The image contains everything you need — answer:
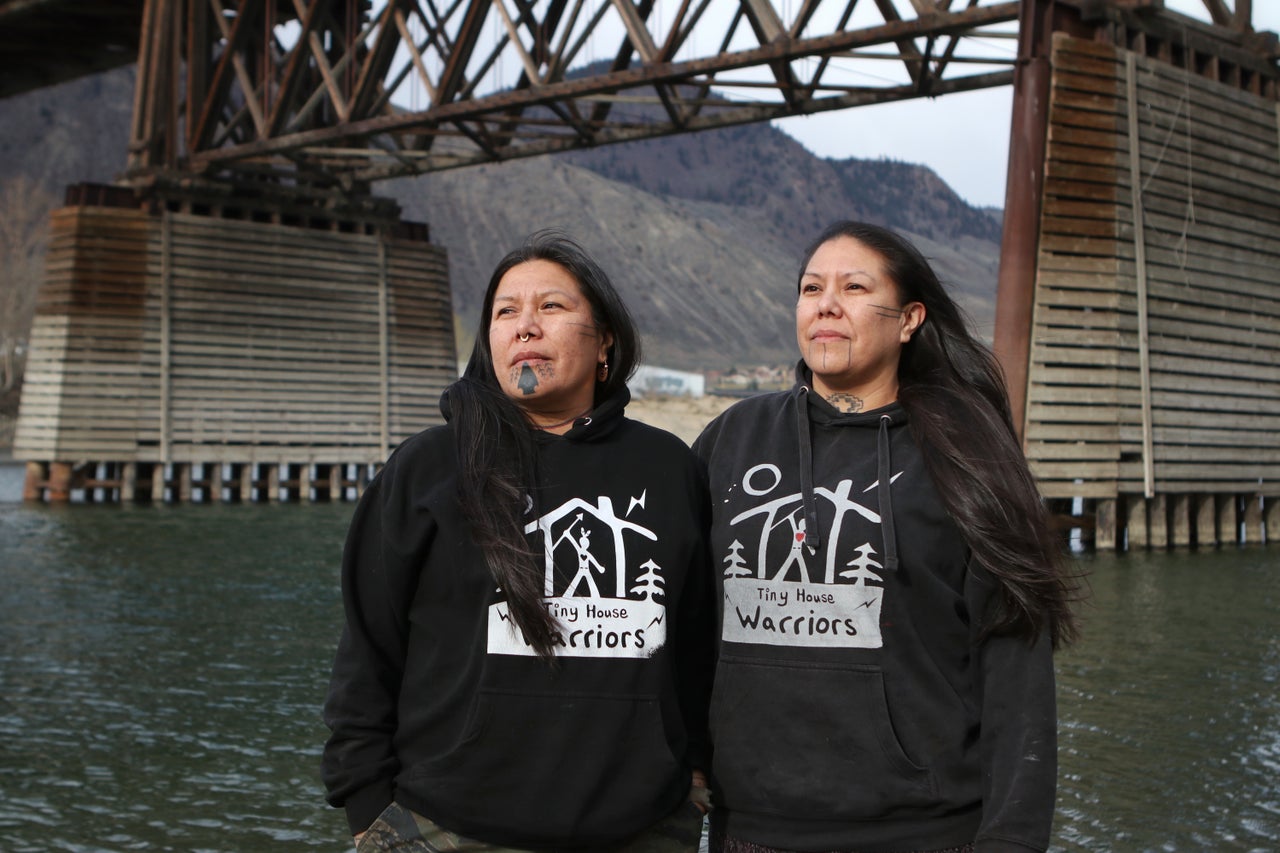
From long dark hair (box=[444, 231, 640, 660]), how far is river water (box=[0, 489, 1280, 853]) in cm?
318

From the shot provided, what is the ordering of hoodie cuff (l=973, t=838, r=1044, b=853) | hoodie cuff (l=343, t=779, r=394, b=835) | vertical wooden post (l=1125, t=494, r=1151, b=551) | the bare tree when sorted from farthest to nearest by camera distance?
the bare tree → vertical wooden post (l=1125, t=494, r=1151, b=551) → hoodie cuff (l=343, t=779, r=394, b=835) → hoodie cuff (l=973, t=838, r=1044, b=853)

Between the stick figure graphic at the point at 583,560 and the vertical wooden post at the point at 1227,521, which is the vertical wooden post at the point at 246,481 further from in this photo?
the stick figure graphic at the point at 583,560

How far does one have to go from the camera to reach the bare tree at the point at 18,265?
213 feet

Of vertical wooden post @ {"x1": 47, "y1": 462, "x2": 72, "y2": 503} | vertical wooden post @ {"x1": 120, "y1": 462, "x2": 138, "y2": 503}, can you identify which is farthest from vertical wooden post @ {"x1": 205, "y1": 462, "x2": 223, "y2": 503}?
vertical wooden post @ {"x1": 47, "y1": 462, "x2": 72, "y2": 503}

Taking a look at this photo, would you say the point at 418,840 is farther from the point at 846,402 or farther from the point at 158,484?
the point at 158,484

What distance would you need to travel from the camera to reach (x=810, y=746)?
271 centimetres

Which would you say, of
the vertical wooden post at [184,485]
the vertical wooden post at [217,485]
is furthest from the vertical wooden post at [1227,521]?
the vertical wooden post at [184,485]

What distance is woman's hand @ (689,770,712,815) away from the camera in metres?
2.88

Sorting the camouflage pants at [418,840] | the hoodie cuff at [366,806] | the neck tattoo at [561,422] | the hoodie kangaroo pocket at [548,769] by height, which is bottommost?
the camouflage pants at [418,840]

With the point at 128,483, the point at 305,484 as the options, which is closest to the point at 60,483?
the point at 128,483

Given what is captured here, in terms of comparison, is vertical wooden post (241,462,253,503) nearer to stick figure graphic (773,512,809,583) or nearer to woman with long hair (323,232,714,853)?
woman with long hair (323,232,714,853)

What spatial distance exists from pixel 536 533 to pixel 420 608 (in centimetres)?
29

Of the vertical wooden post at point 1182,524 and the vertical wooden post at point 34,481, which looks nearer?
the vertical wooden post at point 1182,524

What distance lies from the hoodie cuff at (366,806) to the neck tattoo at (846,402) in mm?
1268
